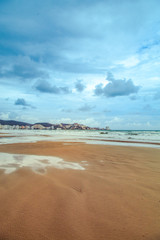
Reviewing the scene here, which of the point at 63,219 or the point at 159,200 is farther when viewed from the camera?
the point at 159,200

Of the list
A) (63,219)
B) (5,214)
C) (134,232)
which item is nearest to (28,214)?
(5,214)

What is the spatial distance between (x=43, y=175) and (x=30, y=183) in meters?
0.75

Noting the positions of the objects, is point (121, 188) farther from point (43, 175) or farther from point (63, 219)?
point (43, 175)

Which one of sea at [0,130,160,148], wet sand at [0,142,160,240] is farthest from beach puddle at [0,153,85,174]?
sea at [0,130,160,148]

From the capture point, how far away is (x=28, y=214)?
7.88ft

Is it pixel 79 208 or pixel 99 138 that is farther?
pixel 99 138

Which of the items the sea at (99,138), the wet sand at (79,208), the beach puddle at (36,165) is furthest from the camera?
the sea at (99,138)

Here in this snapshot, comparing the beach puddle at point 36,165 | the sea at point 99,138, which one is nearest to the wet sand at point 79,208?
the beach puddle at point 36,165

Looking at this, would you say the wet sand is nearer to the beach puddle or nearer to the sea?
Result: the beach puddle

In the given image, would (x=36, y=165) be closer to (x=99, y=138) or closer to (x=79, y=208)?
(x=79, y=208)

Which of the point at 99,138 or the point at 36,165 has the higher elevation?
the point at 36,165

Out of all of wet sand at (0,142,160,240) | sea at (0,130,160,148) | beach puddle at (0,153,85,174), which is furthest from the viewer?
sea at (0,130,160,148)

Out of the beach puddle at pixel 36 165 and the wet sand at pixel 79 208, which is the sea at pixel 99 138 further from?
the wet sand at pixel 79 208

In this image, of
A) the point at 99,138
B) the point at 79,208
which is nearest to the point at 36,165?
the point at 79,208
